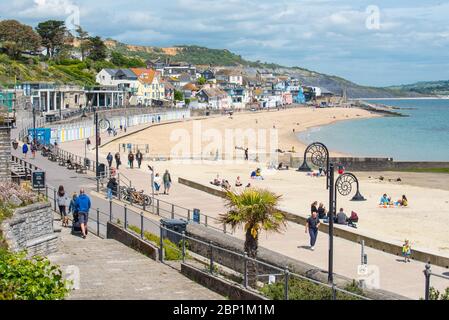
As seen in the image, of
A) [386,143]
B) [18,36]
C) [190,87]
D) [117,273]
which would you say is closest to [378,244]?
[117,273]

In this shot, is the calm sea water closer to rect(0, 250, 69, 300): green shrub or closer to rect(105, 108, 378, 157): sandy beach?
rect(105, 108, 378, 157): sandy beach

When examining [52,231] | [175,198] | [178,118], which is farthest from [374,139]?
[52,231]

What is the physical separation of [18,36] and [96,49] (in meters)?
27.8

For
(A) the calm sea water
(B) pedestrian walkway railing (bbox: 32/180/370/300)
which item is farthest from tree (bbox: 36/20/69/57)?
(B) pedestrian walkway railing (bbox: 32/180/370/300)

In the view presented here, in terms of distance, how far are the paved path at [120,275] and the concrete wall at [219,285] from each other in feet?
0.33

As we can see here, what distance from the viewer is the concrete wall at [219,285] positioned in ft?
35.4

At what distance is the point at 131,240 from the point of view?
614 inches

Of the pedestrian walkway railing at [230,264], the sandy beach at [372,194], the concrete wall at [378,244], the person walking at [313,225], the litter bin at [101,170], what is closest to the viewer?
the pedestrian walkway railing at [230,264]

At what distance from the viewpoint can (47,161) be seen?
37344mm

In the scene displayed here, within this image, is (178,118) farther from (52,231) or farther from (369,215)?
(52,231)

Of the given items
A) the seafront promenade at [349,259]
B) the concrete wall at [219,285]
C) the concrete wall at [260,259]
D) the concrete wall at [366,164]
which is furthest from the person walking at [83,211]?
the concrete wall at [366,164]

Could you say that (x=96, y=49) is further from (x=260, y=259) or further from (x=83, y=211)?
(x=260, y=259)

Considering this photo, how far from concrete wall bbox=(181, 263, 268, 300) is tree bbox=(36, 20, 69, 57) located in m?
117

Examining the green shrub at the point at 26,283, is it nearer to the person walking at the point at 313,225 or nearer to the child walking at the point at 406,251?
the person walking at the point at 313,225
